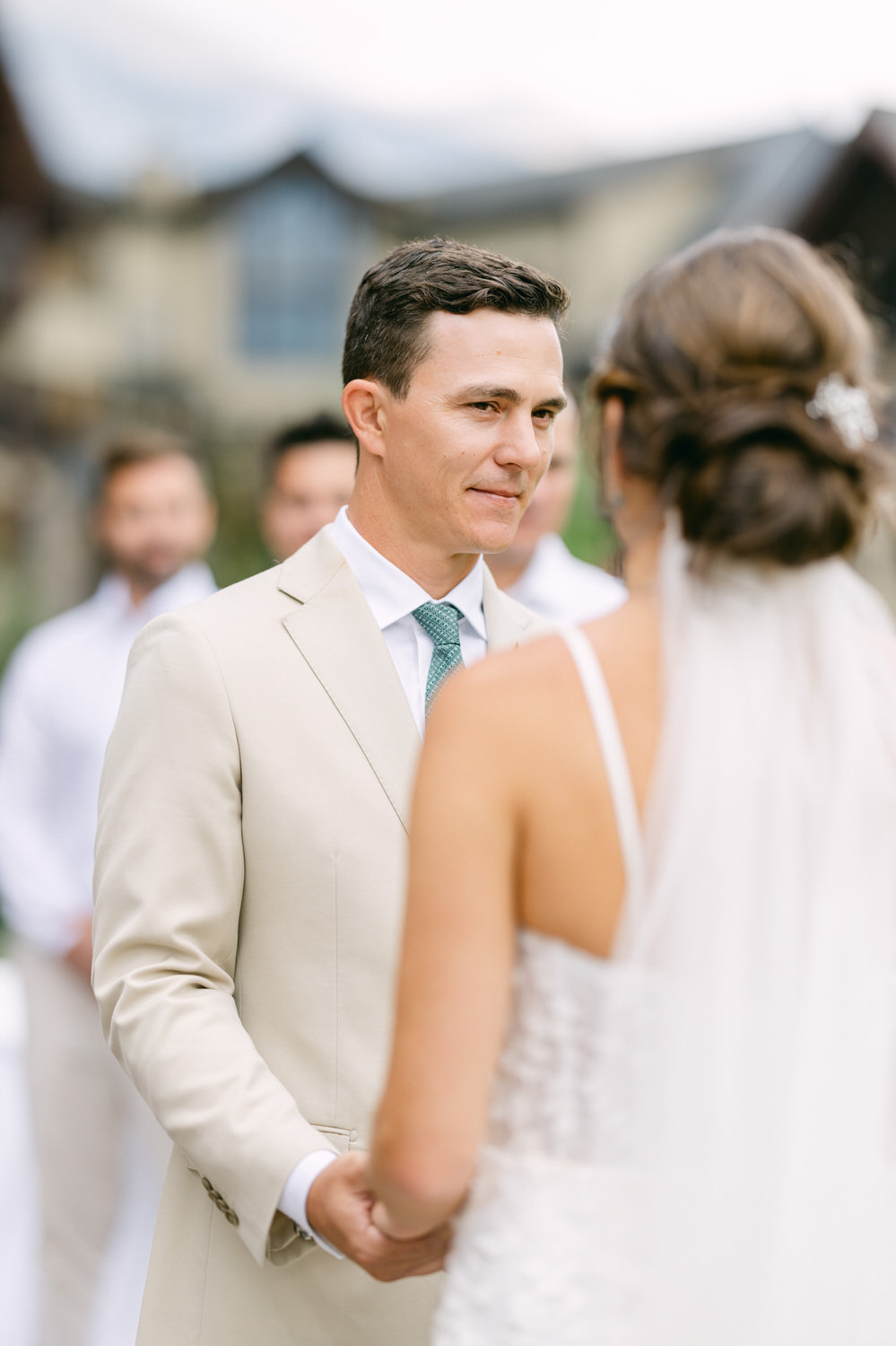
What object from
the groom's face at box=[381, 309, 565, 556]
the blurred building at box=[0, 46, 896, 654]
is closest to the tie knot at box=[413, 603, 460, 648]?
the groom's face at box=[381, 309, 565, 556]

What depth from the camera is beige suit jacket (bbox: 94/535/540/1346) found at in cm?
183

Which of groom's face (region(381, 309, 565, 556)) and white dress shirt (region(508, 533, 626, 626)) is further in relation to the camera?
white dress shirt (region(508, 533, 626, 626))

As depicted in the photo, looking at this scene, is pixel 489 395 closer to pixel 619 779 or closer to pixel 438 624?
pixel 438 624

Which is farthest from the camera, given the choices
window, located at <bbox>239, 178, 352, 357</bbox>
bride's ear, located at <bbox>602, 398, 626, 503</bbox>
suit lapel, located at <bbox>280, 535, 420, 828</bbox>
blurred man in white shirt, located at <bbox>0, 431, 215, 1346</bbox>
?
window, located at <bbox>239, 178, 352, 357</bbox>

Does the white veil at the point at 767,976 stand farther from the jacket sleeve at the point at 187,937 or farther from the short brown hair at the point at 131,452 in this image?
the short brown hair at the point at 131,452

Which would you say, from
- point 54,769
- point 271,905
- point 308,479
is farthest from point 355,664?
point 54,769

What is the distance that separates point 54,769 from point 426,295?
2.64m

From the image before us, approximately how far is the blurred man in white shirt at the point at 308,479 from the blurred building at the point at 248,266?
1696cm

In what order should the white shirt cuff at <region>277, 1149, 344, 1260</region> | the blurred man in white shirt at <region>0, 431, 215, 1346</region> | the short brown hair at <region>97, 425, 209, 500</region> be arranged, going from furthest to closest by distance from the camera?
1. the short brown hair at <region>97, 425, 209, 500</region>
2. the blurred man in white shirt at <region>0, 431, 215, 1346</region>
3. the white shirt cuff at <region>277, 1149, 344, 1260</region>

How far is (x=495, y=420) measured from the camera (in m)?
2.10

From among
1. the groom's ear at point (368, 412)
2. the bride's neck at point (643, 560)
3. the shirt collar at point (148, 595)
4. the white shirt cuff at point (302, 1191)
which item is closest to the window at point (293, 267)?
the shirt collar at point (148, 595)

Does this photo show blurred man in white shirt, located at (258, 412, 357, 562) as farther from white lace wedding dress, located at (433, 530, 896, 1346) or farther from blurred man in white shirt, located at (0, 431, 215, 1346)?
white lace wedding dress, located at (433, 530, 896, 1346)

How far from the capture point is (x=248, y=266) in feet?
110

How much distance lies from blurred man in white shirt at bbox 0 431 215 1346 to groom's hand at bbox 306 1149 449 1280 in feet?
8.20
